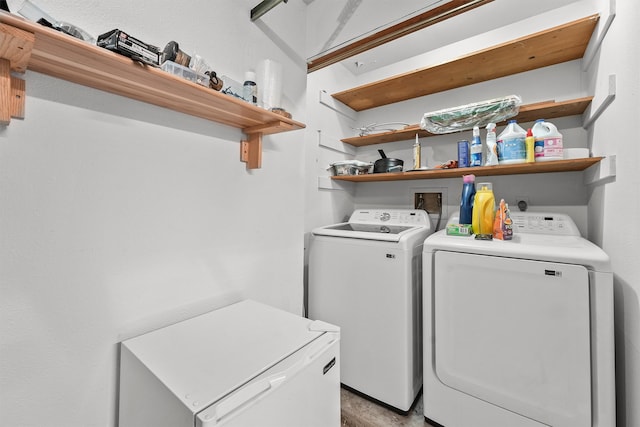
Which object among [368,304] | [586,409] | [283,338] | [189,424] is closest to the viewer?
[189,424]

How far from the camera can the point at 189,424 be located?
59 centimetres

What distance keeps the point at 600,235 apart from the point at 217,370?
1978 mm

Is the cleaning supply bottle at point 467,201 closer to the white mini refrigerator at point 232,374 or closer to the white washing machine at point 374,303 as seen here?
the white washing machine at point 374,303

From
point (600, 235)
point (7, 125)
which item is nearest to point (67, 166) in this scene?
point (7, 125)

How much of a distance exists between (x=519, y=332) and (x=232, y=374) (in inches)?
51.9

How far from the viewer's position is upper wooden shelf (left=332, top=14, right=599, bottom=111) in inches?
58.6

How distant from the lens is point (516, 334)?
1246 mm

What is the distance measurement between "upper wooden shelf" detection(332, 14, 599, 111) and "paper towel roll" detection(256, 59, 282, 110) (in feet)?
3.86

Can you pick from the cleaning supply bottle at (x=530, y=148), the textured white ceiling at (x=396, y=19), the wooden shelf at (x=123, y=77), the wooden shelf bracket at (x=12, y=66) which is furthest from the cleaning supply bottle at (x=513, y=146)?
the wooden shelf bracket at (x=12, y=66)

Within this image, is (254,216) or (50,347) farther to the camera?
(254,216)

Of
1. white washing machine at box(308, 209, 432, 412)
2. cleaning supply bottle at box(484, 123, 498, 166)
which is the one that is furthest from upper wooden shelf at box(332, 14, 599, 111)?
white washing machine at box(308, 209, 432, 412)

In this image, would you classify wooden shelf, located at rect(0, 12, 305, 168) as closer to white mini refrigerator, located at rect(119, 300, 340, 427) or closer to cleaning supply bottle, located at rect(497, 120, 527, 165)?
white mini refrigerator, located at rect(119, 300, 340, 427)

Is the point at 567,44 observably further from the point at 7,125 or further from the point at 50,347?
the point at 50,347

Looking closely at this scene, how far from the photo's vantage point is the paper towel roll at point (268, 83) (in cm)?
122
